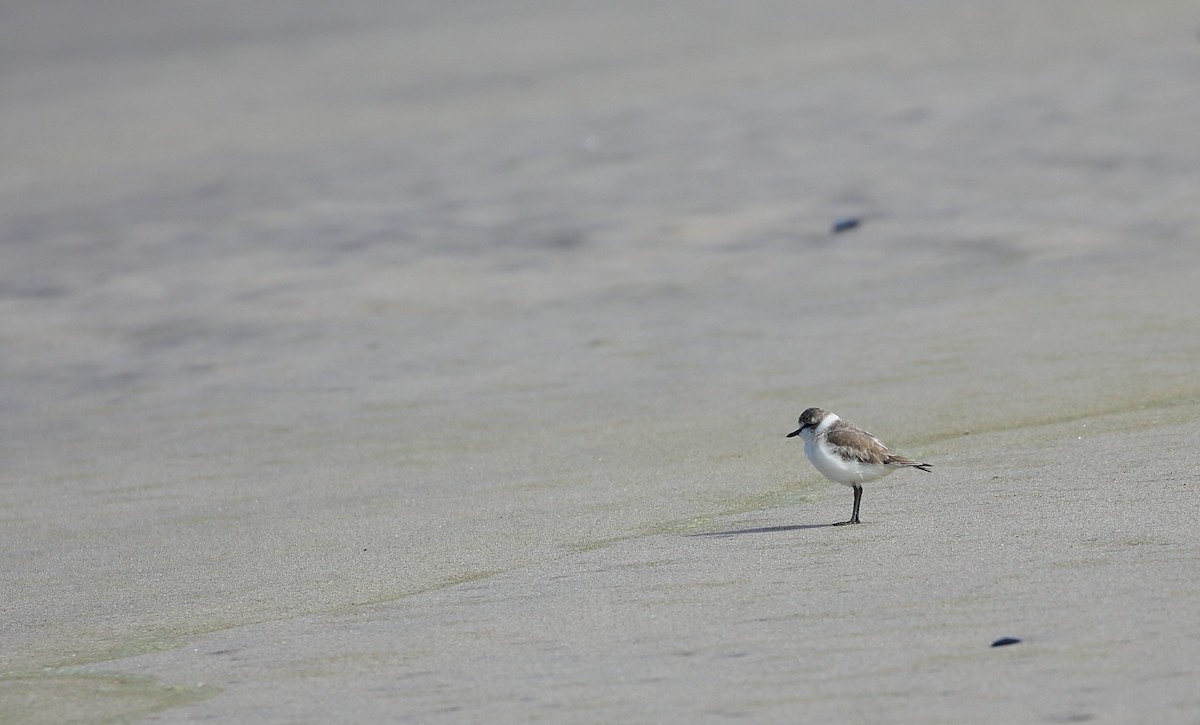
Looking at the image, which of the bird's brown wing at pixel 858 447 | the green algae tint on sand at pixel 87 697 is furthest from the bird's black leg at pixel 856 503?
the green algae tint on sand at pixel 87 697

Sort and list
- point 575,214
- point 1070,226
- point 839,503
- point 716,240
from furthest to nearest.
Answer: point 575,214
point 716,240
point 1070,226
point 839,503

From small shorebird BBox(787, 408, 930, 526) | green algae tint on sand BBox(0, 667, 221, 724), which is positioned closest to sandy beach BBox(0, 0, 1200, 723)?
green algae tint on sand BBox(0, 667, 221, 724)

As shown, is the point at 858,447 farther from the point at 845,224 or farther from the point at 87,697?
the point at 845,224

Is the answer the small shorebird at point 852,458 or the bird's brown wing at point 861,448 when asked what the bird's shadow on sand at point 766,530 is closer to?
the small shorebird at point 852,458

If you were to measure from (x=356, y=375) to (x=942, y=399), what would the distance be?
379 centimetres

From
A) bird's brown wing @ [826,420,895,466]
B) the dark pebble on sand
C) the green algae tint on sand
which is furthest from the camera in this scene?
the dark pebble on sand

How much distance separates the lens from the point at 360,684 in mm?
5184

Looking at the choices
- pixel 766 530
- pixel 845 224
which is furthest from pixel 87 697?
pixel 845 224

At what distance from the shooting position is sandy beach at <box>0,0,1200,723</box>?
5.23m

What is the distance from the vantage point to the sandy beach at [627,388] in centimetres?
523

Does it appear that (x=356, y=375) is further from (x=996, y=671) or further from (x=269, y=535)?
(x=996, y=671)

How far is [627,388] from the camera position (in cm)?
959

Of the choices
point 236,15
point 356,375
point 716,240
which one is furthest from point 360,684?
point 236,15

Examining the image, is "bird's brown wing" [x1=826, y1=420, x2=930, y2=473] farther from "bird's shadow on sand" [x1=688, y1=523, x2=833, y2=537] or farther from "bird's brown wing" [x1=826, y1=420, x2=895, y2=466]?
"bird's shadow on sand" [x1=688, y1=523, x2=833, y2=537]
